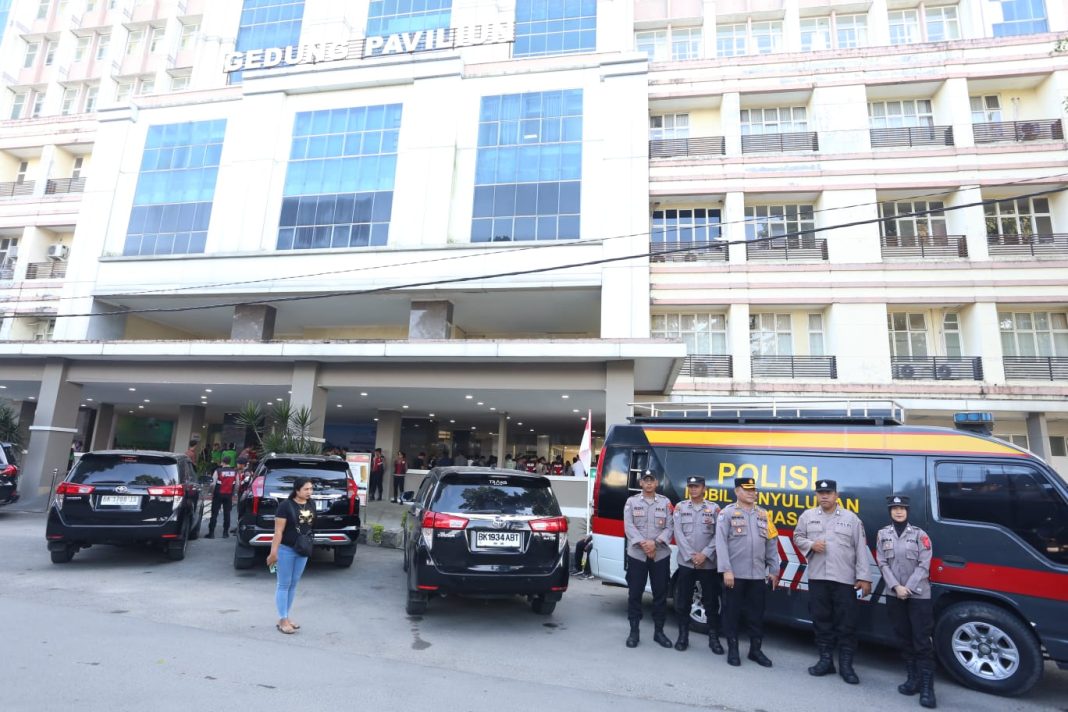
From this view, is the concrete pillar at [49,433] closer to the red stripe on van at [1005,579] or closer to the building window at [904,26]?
the red stripe on van at [1005,579]

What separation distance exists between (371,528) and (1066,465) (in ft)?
68.0

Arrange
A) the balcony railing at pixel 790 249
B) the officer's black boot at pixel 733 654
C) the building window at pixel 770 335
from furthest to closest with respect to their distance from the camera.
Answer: the building window at pixel 770 335
the balcony railing at pixel 790 249
the officer's black boot at pixel 733 654

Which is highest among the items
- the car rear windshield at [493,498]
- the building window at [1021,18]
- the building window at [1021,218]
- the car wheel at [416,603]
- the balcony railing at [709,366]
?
the building window at [1021,18]

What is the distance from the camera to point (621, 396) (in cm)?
1511

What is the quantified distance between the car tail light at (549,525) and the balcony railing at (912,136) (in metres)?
19.6

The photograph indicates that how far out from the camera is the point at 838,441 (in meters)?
6.77

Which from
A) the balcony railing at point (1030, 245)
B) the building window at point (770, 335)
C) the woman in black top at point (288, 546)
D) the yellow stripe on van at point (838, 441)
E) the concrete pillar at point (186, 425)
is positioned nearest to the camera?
the woman in black top at point (288, 546)

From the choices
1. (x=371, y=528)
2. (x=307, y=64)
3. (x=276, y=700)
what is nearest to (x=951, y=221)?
(x=371, y=528)

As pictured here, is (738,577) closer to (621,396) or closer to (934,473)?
(934,473)

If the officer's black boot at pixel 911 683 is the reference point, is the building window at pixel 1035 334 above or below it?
above

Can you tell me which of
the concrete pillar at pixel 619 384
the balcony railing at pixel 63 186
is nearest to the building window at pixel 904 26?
the concrete pillar at pixel 619 384

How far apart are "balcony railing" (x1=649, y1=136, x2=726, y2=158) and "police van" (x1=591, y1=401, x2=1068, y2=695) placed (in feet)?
51.5

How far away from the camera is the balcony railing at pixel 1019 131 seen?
1884cm

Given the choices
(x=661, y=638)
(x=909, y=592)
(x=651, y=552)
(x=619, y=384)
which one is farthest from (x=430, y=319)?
(x=909, y=592)
